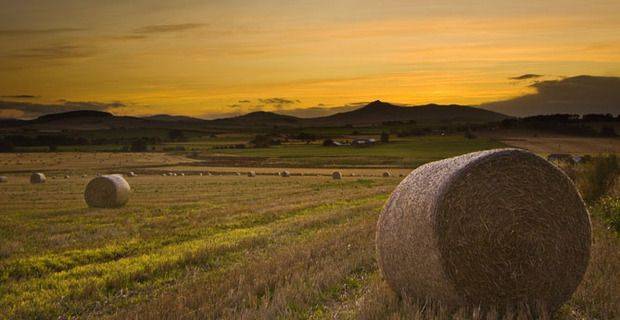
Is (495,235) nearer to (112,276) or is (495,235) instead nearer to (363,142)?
(112,276)

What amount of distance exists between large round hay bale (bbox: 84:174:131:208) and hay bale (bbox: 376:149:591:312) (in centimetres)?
1873

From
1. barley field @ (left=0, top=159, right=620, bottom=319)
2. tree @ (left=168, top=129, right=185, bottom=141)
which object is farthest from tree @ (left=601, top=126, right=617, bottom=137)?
tree @ (left=168, top=129, right=185, bottom=141)

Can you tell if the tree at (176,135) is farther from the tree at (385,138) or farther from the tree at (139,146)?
the tree at (385,138)

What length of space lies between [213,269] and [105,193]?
1486cm

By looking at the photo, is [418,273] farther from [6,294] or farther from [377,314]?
[6,294]

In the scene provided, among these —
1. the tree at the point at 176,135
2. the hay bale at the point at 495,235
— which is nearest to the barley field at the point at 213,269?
the hay bale at the point at 495,235

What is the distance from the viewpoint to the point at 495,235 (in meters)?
7.59

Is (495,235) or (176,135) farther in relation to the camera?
(176,135)

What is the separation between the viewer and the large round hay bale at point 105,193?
965 inches

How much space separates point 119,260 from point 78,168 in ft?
160

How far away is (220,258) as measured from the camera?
40.0 feet

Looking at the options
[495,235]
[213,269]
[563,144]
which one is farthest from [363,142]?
[495,235]

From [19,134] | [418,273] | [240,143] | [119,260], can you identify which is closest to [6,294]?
[119,260]

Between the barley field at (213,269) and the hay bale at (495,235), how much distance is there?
364 millimetres
